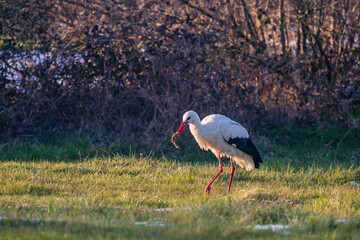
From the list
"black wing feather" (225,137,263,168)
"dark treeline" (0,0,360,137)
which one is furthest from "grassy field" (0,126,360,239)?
"dark treeline" (0,0,360,137)

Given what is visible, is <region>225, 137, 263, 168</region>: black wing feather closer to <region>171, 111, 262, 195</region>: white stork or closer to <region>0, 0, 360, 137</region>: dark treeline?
<region>171, 111, 262, 195</region>: white stork

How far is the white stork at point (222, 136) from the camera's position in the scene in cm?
712

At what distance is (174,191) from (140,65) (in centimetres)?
396

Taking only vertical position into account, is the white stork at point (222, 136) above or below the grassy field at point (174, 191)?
above

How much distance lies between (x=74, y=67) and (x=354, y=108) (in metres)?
6.06

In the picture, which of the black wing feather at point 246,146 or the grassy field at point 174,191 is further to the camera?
the black wing feather at point 246,146

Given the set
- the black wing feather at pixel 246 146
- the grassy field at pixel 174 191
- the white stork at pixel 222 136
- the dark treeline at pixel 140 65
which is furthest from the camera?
the dark treeline at pixel 140 65

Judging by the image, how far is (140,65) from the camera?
9797 millimetres

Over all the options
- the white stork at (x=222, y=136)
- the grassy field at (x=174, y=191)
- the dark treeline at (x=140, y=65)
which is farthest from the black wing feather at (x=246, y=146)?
the dark treeline at (x=140, y=65)

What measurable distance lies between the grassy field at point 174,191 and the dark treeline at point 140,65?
668 millimetres

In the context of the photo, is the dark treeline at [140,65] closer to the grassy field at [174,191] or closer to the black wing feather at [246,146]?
the grassy field at [174,191]

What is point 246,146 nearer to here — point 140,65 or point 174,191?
point 174,191

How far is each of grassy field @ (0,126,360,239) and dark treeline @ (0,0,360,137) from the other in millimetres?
668

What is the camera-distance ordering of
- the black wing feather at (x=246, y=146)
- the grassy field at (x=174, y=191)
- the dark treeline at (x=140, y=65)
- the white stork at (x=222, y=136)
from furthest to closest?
the dark treeline at (x=140, y=65), the black wing feather at (x=246, y=146), the white stork at (x=222, y=136), the grassy field at (x=174, y=191)
